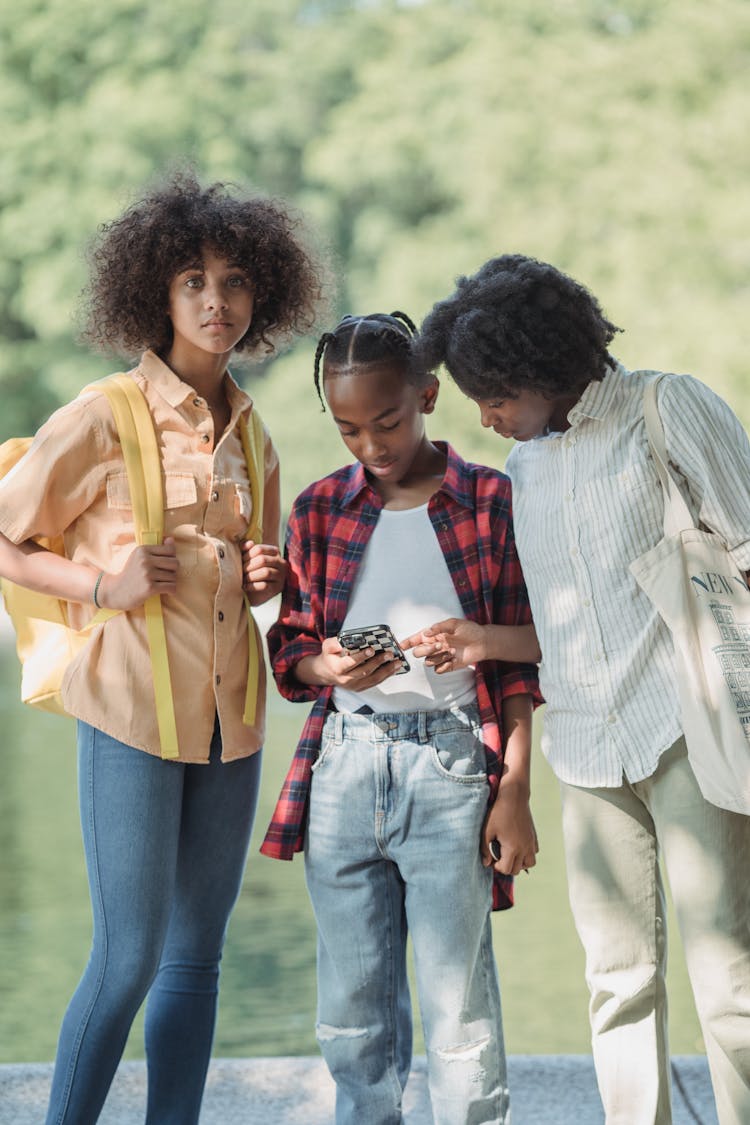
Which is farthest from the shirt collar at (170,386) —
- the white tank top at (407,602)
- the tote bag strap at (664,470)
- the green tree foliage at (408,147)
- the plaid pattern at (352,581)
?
the green tree foliage at (408,147)

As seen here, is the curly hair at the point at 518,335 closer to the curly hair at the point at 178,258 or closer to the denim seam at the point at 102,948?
the curly hair at the point at 178,258

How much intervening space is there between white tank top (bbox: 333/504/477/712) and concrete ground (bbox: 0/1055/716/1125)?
1.04 metres

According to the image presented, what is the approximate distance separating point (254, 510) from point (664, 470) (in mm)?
761

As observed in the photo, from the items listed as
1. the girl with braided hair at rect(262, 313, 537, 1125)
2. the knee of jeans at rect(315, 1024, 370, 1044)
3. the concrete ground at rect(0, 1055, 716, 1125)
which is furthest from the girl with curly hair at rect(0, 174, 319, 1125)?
the concrete ground at rect(0, 1055, 716, 1125)

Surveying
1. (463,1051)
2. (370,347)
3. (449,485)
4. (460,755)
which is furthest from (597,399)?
(463,1051)

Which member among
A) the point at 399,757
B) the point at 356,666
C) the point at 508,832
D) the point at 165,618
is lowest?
the point at 508,832

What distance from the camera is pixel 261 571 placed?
2564mm

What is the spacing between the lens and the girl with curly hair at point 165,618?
243cm

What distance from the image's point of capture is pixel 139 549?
2.43m

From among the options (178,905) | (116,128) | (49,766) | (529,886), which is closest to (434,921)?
(178,905)

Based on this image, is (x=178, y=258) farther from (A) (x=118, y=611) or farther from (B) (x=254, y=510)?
(A) (x=118, y=611)

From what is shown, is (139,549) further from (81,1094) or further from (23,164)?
(23,164)

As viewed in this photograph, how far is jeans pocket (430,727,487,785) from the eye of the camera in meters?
2.43

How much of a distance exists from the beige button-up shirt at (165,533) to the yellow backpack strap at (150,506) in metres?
0.02
